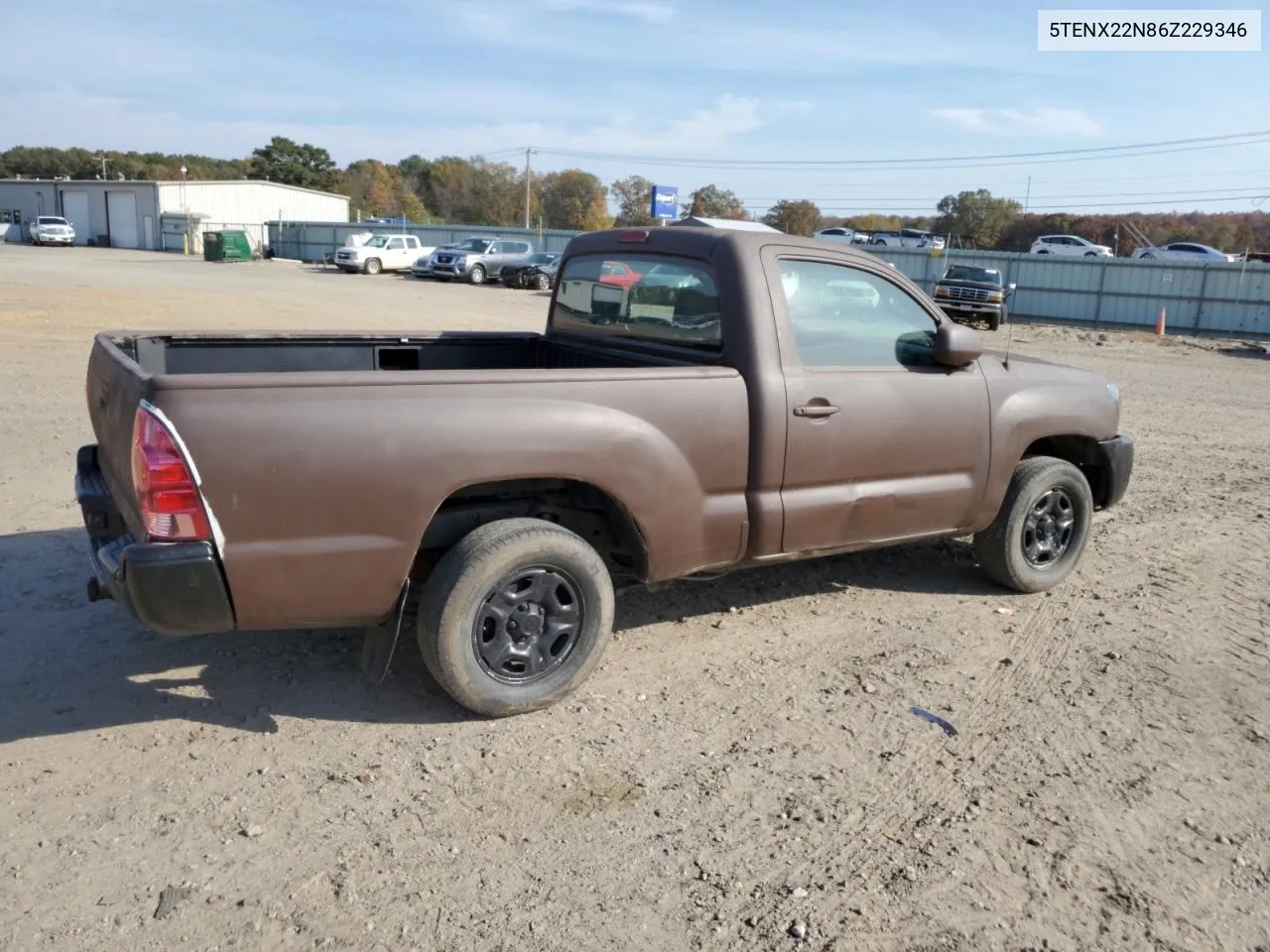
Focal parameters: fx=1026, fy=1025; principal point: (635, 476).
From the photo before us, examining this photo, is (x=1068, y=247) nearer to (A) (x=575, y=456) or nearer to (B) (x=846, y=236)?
(B) (x=846, y=236)

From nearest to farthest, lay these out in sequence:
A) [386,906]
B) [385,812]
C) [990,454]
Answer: [386,906]
[385,812]
[990,454]

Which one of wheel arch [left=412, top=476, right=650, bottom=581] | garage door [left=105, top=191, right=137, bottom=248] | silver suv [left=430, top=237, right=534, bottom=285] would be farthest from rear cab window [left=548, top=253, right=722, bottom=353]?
garage door [left=105, top=191, right=137, bottom=248]

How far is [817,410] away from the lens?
4453 mm

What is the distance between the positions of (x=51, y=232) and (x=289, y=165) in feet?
127

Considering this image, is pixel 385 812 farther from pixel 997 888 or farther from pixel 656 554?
pixel 997 888

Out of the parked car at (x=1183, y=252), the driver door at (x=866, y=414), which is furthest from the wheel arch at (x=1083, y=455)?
the parked car at (x=1183, y=252)

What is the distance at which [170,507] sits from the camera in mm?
3273

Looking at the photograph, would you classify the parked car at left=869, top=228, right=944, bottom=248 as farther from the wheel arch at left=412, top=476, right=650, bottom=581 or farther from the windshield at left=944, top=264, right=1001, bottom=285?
the wheel arch at left=412, top=476, right=650, bottom=581

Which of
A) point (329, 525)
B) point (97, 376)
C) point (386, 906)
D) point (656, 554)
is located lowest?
point (386, 906)

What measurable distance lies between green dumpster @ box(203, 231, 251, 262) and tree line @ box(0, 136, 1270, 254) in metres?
17.3

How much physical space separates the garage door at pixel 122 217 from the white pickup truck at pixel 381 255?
21576mm

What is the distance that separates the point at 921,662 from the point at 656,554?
1429 mm

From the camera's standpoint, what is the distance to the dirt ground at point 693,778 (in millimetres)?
2887

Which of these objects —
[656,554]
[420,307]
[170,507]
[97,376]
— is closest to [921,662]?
[656,554]
